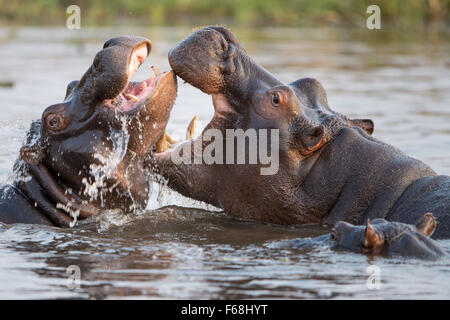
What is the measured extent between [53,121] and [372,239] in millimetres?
2447

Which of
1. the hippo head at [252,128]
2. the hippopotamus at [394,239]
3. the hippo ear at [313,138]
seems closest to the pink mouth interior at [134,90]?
the hippo head at [252,128]

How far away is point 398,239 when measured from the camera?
17.3 feet

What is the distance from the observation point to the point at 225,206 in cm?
627

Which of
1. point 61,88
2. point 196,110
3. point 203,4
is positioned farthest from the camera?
point 203,4

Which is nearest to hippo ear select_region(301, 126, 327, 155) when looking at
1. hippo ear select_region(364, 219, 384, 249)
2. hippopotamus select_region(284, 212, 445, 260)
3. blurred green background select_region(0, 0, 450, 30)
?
hippopotamus select_region(284, 212, 445, 260)

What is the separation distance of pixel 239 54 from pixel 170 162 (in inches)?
36.7

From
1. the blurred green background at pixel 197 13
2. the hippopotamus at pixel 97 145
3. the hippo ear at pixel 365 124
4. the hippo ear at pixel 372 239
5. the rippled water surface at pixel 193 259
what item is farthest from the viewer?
the blurred green background at pixel 197 13

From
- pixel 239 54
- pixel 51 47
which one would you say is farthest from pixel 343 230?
pixel 51 47

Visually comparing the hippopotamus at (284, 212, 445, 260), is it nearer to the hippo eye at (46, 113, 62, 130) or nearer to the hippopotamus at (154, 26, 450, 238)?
the hippopotamus at (154, 26, 450, 238)

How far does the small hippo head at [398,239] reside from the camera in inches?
207

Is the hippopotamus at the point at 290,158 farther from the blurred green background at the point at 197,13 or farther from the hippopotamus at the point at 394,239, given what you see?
the blurred green background at the point at 197,13

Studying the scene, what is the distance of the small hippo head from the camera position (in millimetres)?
5258

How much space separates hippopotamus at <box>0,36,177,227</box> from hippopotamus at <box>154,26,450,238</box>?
1.13 ft
